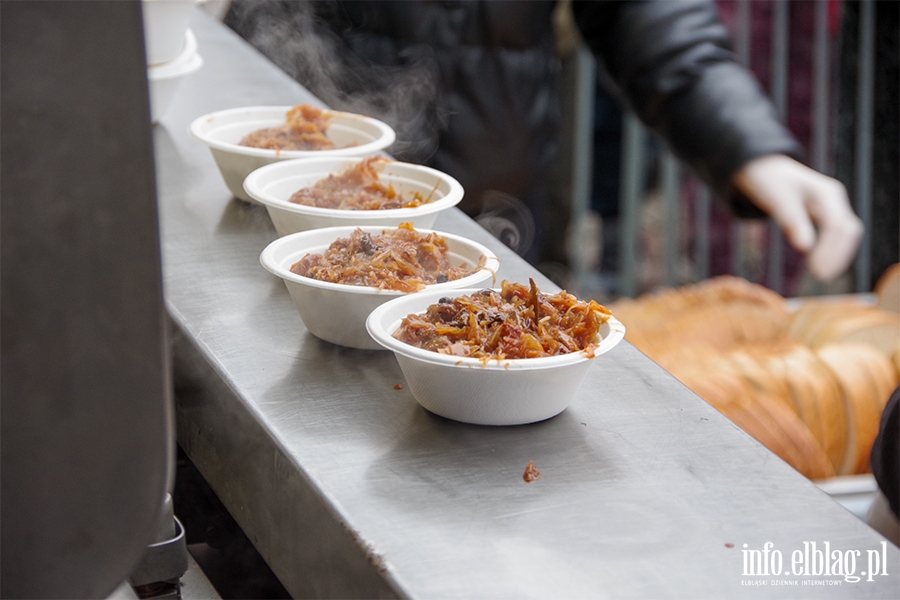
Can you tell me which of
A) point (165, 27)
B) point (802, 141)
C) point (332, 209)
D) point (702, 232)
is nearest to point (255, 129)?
point (165, 27)

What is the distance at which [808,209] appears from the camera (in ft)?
7.92

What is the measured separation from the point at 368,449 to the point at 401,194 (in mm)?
666

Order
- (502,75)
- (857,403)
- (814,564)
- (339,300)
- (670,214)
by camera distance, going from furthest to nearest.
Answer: (670,214)
(502,75)
(857,403)
(339,300)
(814,564)

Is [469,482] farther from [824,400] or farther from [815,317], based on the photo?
[815,317]

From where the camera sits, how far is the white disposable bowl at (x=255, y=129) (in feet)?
5.24

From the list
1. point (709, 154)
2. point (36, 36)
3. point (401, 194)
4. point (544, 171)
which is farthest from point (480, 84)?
point (36, 36)

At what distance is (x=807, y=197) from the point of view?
2400 mm

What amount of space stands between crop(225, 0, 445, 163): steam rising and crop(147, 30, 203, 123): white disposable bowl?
0.81 m

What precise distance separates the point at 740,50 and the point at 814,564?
11.9 feet

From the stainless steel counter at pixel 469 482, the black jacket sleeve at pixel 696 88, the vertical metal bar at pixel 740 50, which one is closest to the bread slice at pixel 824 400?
the black jacket sleeve at pixel 696 88

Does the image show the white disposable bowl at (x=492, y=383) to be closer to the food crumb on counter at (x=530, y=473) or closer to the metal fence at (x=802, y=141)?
the food crumb on counter at (x=530, y=473)

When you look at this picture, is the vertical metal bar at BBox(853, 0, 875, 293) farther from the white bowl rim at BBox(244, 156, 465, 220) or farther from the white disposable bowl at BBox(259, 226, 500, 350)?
the white disposable bowl at BBox(259, 226, 500, 350)

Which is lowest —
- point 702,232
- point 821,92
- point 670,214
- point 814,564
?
point 702,232

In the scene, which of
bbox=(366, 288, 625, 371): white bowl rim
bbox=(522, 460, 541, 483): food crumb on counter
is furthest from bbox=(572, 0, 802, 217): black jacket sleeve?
bbox=(522, 460, 541, 483): food crumb on counter
